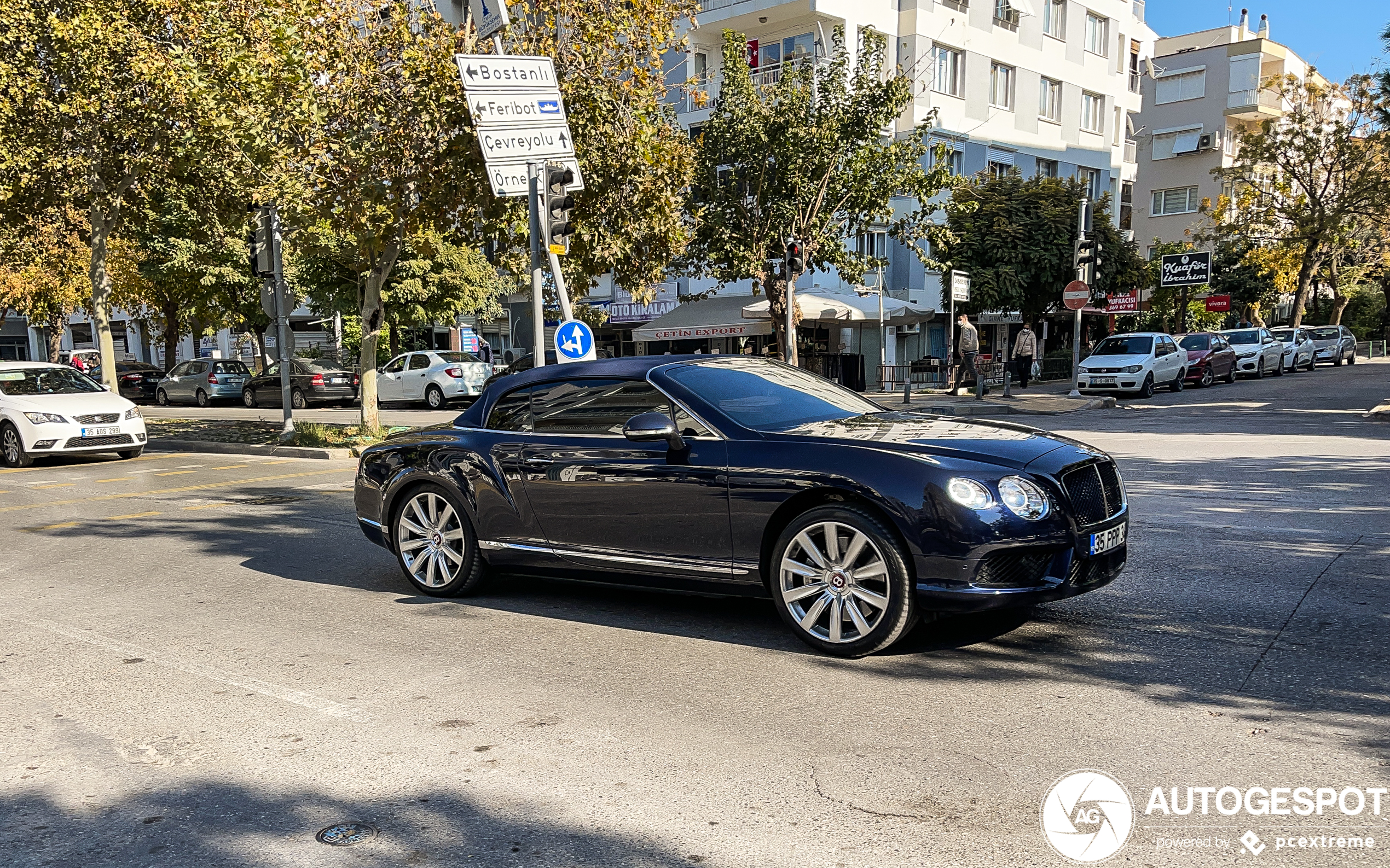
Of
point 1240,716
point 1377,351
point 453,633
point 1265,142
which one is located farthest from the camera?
point 1377,351

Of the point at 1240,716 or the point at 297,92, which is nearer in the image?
the point at 1240,716

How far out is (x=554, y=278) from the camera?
12695mm

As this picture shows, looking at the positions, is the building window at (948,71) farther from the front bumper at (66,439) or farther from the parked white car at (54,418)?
the front bumper at (66,439)

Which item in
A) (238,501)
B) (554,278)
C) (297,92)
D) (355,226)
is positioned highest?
(297,92)

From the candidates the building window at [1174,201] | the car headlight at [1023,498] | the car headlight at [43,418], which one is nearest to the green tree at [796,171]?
the car headlight at [43,418]

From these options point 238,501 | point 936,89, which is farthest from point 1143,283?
point 238,501

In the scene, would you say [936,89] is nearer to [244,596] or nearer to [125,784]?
[244,596]

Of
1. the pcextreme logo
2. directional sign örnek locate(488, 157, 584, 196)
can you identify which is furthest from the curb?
the pcextreme logo

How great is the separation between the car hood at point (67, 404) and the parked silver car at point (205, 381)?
17.6m

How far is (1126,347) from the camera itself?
87.6 ft

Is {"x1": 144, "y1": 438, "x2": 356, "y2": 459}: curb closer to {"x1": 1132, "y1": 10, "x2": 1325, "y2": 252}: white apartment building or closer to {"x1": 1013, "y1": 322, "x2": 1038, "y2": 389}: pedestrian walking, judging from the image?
{"x1": 1013, "y1": 322, "x2": 1038, "y2": 389}: pedestrian walking

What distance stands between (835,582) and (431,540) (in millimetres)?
2868

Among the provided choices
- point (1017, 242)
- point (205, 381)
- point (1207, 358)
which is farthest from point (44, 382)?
point (1207, 358)

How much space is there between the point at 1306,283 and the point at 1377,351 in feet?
45.8
